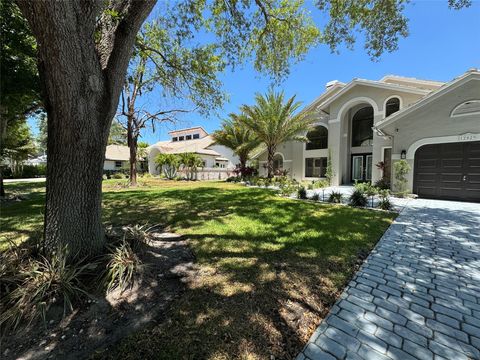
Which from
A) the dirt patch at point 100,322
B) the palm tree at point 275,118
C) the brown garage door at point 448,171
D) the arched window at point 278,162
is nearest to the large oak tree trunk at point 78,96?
the dirt patch at point 100,322

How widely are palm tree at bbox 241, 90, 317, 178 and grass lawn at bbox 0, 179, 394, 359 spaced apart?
11294 millimetres

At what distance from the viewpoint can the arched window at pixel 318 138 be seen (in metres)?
20.2

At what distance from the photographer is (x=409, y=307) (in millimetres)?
2934

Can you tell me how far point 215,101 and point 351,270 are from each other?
825 cm

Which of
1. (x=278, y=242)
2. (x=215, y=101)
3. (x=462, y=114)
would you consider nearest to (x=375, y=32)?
(x=215, y=101)

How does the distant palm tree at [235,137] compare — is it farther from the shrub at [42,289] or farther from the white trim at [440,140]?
the shrub at [42,289]

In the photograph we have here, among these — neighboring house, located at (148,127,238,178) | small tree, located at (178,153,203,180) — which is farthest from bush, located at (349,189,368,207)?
neighboring house, located at (148,127,238,178)

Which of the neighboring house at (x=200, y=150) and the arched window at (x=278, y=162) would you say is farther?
the neighboring house at (x=200, y=150)

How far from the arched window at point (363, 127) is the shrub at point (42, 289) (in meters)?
20.3

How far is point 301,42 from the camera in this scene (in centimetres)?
850

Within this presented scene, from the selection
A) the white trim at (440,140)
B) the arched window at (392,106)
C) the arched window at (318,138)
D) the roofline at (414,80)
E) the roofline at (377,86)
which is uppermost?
the roofline at (414,80)

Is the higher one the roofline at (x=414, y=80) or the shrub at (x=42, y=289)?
the roofline at (x=414, y=80)

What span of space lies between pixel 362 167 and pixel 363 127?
133 inches

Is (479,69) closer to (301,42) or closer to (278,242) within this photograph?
(301,42)
